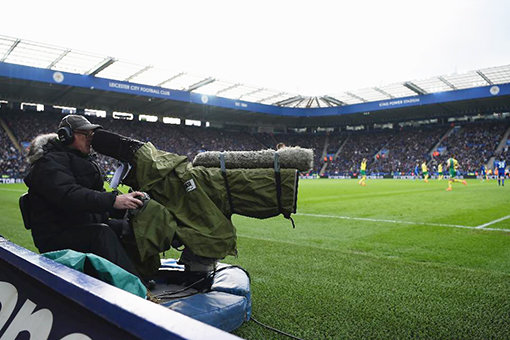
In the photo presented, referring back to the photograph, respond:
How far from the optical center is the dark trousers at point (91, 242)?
8.42ft

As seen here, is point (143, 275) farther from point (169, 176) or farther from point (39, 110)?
point (39, 110)

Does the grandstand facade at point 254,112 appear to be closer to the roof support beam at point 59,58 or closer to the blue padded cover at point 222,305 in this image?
the roof support beam at point 59,58

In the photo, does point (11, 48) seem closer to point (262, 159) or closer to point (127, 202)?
point (127, 202)

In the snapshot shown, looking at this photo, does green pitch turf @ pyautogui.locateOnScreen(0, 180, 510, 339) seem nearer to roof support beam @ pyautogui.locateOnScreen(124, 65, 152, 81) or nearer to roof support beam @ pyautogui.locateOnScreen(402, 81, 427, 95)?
roof support beam @ pyautogui.locateOnScreen(124, 65, 152, 81)

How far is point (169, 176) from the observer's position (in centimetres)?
272

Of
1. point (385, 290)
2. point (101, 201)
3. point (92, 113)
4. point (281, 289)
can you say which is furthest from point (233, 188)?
point (92, 113)

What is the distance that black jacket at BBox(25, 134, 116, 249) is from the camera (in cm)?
251

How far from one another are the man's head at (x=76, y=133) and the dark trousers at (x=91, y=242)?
0.64m

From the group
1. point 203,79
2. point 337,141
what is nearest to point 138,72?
point 203,79

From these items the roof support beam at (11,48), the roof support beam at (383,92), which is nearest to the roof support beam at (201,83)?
the roof support beam at (11,48)

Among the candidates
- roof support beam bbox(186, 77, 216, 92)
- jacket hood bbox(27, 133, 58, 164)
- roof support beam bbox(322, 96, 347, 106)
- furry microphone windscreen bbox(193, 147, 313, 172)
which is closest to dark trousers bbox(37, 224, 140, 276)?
jacket hood bbox(27, 133, 58, 164)

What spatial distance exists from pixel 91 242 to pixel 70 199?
34 centimetres

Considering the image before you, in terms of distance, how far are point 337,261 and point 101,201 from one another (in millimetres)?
3002

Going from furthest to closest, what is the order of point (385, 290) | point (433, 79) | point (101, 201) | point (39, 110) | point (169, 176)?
point (39, 110)
point (433, 79)
point (385, 290)
point (169, 176)
point (101, 201)
